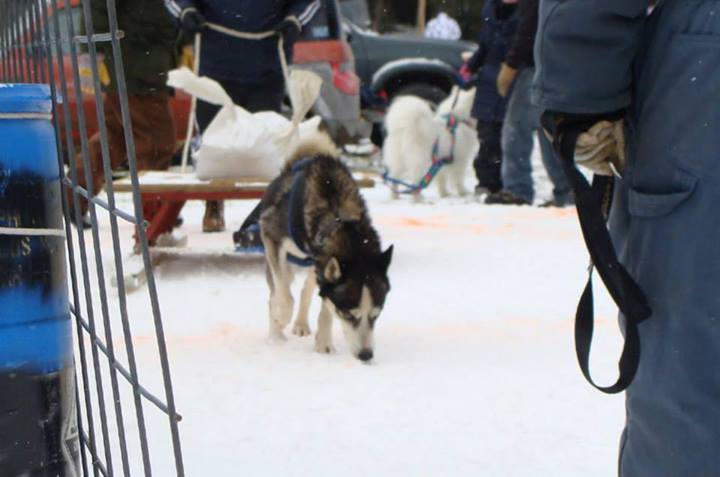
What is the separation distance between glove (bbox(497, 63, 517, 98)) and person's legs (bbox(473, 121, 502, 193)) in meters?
0.92

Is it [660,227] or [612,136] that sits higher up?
[612,136]

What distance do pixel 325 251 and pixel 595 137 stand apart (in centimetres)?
228

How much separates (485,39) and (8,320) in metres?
7.63

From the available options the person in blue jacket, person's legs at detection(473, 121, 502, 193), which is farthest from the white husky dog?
the person in blue jacket

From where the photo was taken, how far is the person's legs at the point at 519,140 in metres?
8.19

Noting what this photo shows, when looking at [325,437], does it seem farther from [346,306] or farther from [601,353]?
[601,353]

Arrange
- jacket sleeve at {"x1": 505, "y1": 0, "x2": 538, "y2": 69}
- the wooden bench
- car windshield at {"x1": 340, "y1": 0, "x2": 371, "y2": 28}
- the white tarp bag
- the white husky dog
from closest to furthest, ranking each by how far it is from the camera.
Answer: the wooden bench < the white tarp bag < jacket sleeve at {"x1": 505, "y1": 0, "x2": 538, "y2": 69} < the white husky dog < car windshield at {"x1": 340, "y1": 0, "x2": 371, "y2": 28}

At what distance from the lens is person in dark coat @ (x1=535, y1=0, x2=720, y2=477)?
4.66 feet

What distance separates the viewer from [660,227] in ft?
4.86

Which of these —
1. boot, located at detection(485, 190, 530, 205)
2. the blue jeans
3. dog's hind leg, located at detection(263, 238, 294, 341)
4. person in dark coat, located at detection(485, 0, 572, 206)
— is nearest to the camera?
dog's hind leg, located at detection(263, 238, 294, 341)

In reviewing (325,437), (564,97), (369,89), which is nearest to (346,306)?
(325,437)

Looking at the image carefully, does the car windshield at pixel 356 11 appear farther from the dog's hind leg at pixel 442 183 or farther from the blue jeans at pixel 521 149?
the blue jeans at pixel 521 149

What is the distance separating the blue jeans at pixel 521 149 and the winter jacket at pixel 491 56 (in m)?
0.49

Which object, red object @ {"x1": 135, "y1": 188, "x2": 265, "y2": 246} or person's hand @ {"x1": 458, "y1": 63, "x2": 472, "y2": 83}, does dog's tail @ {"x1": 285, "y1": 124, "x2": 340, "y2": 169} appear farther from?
person's hand @ {"x1": 458, "y1": 63, "x2": 472, "y2": 83}
